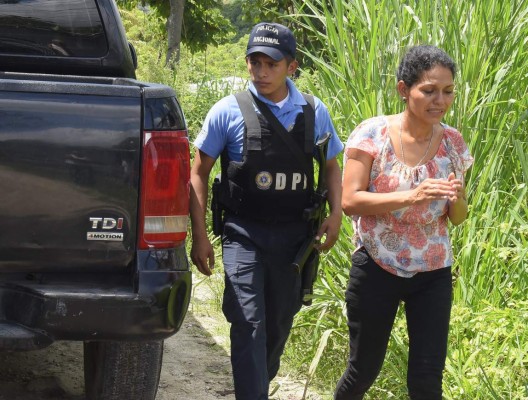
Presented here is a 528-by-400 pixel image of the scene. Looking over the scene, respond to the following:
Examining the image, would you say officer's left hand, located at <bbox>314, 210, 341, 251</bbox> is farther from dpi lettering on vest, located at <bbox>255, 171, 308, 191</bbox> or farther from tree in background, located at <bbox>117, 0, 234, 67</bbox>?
tree in background, located at <bbox>117, 0, 234, 67</bbox>

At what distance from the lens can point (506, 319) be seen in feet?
14.5

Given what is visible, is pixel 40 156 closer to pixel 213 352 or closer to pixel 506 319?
pixel 506 319

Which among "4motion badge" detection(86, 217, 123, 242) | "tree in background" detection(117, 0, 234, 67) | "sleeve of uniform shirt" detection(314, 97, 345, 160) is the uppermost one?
"sleeve of uniform shirt" detection(314, 97, 345, 160)

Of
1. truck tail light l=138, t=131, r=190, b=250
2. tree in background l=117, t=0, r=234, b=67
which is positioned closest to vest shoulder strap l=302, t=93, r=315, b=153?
truck tail light l=138, t=131, r=190, b=250

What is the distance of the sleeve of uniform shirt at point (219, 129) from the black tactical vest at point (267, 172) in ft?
0.15

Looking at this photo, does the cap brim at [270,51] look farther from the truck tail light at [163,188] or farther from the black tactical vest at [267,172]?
the truck tail light at [163,188]

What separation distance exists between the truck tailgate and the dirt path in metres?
1.46

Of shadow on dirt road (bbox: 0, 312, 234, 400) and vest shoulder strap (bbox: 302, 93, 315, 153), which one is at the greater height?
vest shoulder strap (bbox: 302, 93, 315, 153)

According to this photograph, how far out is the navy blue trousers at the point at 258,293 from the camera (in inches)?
157

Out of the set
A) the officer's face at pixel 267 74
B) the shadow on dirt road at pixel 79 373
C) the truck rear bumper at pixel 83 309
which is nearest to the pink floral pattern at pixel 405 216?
the officer's face at pixel 267 74

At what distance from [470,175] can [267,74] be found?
1270 millimetres

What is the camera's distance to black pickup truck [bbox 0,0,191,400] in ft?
11.4

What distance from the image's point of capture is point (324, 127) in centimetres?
433

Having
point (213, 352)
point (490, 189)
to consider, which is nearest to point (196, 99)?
point (213, 352)
